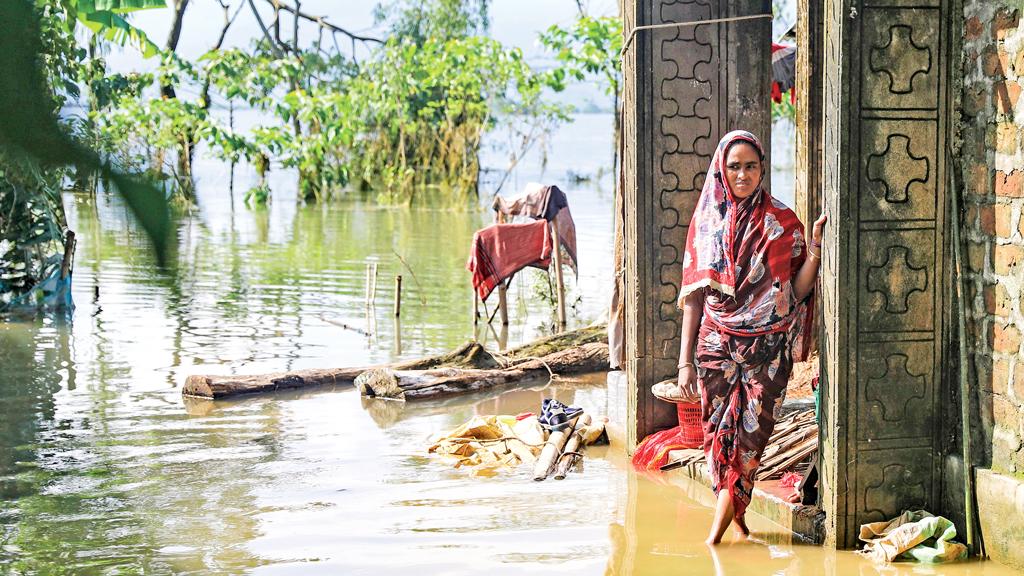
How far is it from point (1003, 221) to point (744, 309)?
3.88 ft

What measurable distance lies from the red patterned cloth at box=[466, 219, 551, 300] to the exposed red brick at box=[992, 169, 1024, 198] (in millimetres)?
6924

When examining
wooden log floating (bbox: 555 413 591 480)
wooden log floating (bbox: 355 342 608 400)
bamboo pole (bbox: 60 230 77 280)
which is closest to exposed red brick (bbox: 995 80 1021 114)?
wooden log floating (bbox: 555 413 591 480)

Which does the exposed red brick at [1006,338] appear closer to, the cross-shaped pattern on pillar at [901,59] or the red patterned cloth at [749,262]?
the red patterned cloth at [749,262]

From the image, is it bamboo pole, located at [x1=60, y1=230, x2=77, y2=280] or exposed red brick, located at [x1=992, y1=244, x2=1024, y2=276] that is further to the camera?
bamboo pole, located at [x1=60, y1=230, x2=77, y2=280]

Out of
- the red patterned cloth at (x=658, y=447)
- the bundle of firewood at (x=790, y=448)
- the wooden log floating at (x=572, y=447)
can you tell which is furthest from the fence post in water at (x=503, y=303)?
the bundle of firewood at (x=790, y=448)

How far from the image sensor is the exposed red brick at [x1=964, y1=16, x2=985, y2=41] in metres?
4.59

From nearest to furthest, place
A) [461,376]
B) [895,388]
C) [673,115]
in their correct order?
[895,388] < [673,115] < [461,376]

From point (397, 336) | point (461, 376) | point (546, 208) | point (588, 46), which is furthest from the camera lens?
point (588, 46)

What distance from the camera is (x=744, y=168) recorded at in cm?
514

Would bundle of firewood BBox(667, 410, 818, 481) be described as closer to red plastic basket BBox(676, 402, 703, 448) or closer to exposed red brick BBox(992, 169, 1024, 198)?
red plastic basket BBox(676, 402, 703, 448)

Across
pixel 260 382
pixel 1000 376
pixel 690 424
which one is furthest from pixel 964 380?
pixel 260 382

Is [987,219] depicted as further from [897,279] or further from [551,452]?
[551,452]

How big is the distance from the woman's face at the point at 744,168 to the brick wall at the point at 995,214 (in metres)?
0.88

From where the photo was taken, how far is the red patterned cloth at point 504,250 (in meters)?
11.3
